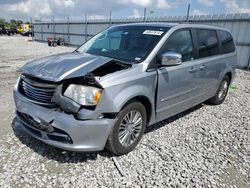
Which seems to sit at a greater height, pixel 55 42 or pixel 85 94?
pixel 85 94

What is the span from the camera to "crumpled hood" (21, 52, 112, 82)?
240cm

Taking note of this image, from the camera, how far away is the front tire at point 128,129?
2.62 m

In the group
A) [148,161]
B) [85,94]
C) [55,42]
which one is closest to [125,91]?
[85,94]

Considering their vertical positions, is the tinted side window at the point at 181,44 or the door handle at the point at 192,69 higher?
the tinted side window at the point at 181,44

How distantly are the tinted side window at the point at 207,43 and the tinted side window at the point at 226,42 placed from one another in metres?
0.28

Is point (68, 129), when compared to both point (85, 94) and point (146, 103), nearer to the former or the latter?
point (85, 94)

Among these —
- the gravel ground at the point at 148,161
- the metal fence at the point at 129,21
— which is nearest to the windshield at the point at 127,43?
the gravel ground at the point at 148,161

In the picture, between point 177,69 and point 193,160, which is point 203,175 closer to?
point 193,160

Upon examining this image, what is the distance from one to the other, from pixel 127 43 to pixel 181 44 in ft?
3.04

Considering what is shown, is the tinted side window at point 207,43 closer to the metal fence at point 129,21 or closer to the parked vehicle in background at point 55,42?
the metal fence at point 129,21

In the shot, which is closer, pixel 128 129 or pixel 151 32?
pixel 128 129

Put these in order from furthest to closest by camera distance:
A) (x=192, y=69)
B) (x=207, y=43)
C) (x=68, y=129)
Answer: (x=207, y=43), (x=192, y=69), (x=68, y=129)

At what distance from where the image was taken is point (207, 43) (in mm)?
4203

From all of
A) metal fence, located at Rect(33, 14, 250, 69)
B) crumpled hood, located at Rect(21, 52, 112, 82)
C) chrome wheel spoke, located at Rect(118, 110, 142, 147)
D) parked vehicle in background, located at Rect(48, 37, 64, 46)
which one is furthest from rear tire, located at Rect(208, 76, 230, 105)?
parked vehicle in background, located at Rect(48, 37, 64, 46)
